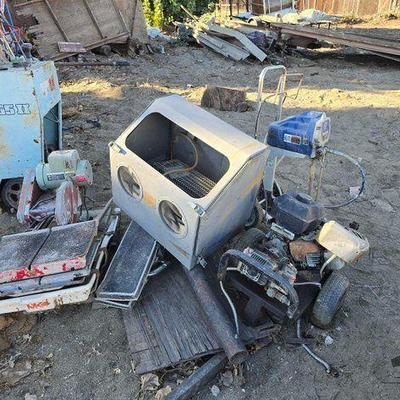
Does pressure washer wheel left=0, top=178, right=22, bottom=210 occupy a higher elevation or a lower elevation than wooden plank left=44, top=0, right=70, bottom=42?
lower

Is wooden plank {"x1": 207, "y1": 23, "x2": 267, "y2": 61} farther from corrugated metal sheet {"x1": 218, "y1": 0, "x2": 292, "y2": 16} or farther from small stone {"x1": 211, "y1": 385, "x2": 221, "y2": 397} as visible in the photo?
small stone {"x1": 211, "y1": 385, "x2": 221, "y2": 397}

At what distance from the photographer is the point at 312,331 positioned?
276 cm

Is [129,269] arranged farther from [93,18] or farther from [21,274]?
[93,18]

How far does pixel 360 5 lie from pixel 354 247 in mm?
16914

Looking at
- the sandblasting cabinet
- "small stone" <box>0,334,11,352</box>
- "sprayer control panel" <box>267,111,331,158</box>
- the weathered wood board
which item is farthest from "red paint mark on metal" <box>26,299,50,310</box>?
the weathered wood board

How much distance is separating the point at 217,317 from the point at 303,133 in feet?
4.91

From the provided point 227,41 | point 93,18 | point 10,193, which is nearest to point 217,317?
point 10,193

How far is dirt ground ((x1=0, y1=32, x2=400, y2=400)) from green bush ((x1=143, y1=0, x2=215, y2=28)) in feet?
17.1

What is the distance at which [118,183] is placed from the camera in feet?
10.0

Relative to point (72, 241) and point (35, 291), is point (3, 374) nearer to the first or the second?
point (35, 291)

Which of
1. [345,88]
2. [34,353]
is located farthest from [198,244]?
[345,88]

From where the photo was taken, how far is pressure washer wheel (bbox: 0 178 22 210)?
149 inches

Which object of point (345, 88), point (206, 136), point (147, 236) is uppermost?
point (206, 136)

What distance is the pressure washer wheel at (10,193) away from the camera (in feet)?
12.4
